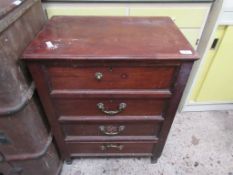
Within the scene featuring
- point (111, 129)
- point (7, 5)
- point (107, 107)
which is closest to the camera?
point (7, 5)

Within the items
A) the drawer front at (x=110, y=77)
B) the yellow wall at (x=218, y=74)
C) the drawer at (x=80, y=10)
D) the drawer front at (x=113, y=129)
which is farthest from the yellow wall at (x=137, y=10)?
the drawer front at (x=113, y=129)

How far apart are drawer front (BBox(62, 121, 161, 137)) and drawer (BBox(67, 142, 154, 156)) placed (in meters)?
0.08

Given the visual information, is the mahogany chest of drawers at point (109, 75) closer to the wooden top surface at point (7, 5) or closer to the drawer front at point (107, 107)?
the drawer front at point (107, 107)

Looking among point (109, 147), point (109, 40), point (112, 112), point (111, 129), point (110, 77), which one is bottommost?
point (109, 147)

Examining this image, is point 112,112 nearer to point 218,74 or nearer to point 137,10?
point 137,10

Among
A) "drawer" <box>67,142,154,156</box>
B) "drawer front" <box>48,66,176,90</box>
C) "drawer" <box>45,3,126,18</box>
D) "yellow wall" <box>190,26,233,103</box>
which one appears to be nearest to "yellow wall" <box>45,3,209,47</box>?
"drawer" <box>45,3,126,18</box>

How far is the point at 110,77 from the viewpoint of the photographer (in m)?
0.73

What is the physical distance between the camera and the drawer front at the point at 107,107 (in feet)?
2.71

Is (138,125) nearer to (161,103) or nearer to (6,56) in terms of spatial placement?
(161,103)

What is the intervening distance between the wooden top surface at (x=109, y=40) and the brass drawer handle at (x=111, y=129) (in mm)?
462

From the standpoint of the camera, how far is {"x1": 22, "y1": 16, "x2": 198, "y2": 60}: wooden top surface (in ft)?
2.17

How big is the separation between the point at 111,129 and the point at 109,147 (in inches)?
7.2

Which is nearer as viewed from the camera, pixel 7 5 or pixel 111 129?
pixel 7 5

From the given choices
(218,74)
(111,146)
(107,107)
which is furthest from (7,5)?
(218,74)
